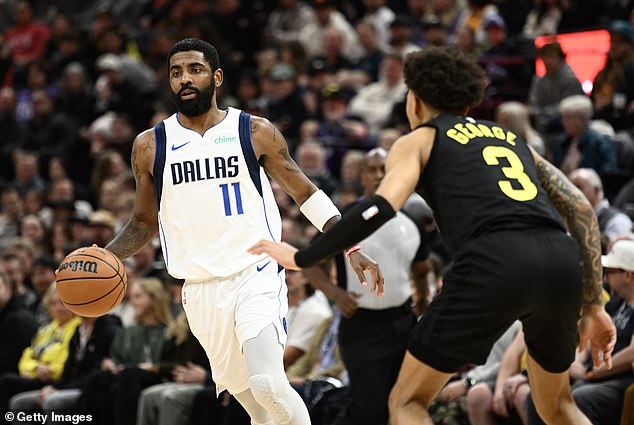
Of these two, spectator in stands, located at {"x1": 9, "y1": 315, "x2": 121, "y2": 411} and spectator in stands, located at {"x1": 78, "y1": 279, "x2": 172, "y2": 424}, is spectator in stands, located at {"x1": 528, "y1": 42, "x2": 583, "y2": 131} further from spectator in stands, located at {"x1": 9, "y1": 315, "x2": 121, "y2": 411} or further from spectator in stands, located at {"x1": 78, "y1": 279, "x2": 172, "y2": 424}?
spectator in stands, located at {"x1": 9, "y1": 315, "x2": 121, "y2": 411}

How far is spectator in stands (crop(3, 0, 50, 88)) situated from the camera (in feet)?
64.5

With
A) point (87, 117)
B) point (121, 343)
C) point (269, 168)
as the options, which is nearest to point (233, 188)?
point (269, 168)

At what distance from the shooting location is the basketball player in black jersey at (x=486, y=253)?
16.5 ft

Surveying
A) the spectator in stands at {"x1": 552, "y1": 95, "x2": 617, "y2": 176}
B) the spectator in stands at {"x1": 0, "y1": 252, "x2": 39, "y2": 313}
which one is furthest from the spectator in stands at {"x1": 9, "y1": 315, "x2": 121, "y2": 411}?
the spectator in stands at {"x1": 552, "y1": 95, "x2": 617, "y2": 176}

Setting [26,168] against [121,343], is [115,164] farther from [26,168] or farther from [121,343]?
[121,343]

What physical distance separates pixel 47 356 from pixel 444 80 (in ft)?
21.9

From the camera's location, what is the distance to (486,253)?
199 inches

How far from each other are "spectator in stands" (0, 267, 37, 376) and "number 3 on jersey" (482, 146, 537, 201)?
7.60 metres

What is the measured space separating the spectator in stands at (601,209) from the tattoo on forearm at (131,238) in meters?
4.16

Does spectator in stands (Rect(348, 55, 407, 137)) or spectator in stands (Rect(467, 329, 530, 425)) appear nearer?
spectator in stands (Rect(467, 329, 530, 425))

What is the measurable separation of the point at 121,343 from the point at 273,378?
16.2ft

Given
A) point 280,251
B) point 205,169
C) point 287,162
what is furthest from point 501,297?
point 205,169

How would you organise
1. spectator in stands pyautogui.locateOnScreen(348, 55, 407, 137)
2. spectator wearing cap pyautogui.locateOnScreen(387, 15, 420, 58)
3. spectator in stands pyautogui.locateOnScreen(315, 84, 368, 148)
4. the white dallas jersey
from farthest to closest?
spectator wearing cap pyautogui.locateOnScreen(387, 15, 420, 58), spectator in stands pyautogui.locateOnScreen(348, 55, 407, 137), spectator in stands pyautogui.locateOnScreen(315, 84, 368, 148), the white dallas jersey

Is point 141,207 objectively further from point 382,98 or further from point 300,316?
point 382,98
